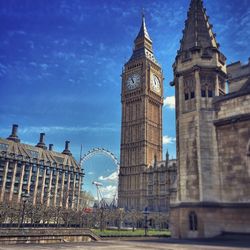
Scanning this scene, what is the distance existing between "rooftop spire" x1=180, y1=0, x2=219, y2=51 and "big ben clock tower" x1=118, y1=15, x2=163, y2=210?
75401 mm

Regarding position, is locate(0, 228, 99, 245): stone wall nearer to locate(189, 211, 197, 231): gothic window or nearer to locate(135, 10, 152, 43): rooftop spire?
locate(189, 211, 197, 231): gothic window

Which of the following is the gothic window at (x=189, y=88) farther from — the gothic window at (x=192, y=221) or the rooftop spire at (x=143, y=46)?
the rooftop spire at (x=143, y=46)

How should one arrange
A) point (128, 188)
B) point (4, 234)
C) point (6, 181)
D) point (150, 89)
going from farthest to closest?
1. point (150, 89)
2. point (128, 188)
3. point (6, 181)
4. point (4, 234)

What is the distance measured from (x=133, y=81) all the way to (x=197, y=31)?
90.4 m

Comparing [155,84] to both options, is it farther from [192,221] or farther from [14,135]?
[192,221]

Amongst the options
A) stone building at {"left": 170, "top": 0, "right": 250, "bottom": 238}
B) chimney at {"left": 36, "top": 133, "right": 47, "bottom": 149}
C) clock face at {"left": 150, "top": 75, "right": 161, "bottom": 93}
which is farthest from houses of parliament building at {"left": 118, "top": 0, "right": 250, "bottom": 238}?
chimney at {"left": 36, "top": 133, "right": 47, "bottom": 149}

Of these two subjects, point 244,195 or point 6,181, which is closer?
point 244,195

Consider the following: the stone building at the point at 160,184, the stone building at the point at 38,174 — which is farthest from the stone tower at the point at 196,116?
the stone building at the point at 160,184

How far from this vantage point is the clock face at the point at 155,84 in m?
120

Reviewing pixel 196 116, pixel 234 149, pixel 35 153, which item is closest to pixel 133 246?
pixel 234 149

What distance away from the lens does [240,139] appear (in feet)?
81.5

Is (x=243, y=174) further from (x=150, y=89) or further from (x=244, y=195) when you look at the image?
(x=150, y=89)

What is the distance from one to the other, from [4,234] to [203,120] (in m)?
19.1

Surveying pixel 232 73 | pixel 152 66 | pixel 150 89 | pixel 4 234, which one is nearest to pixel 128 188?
pixel 150 89
